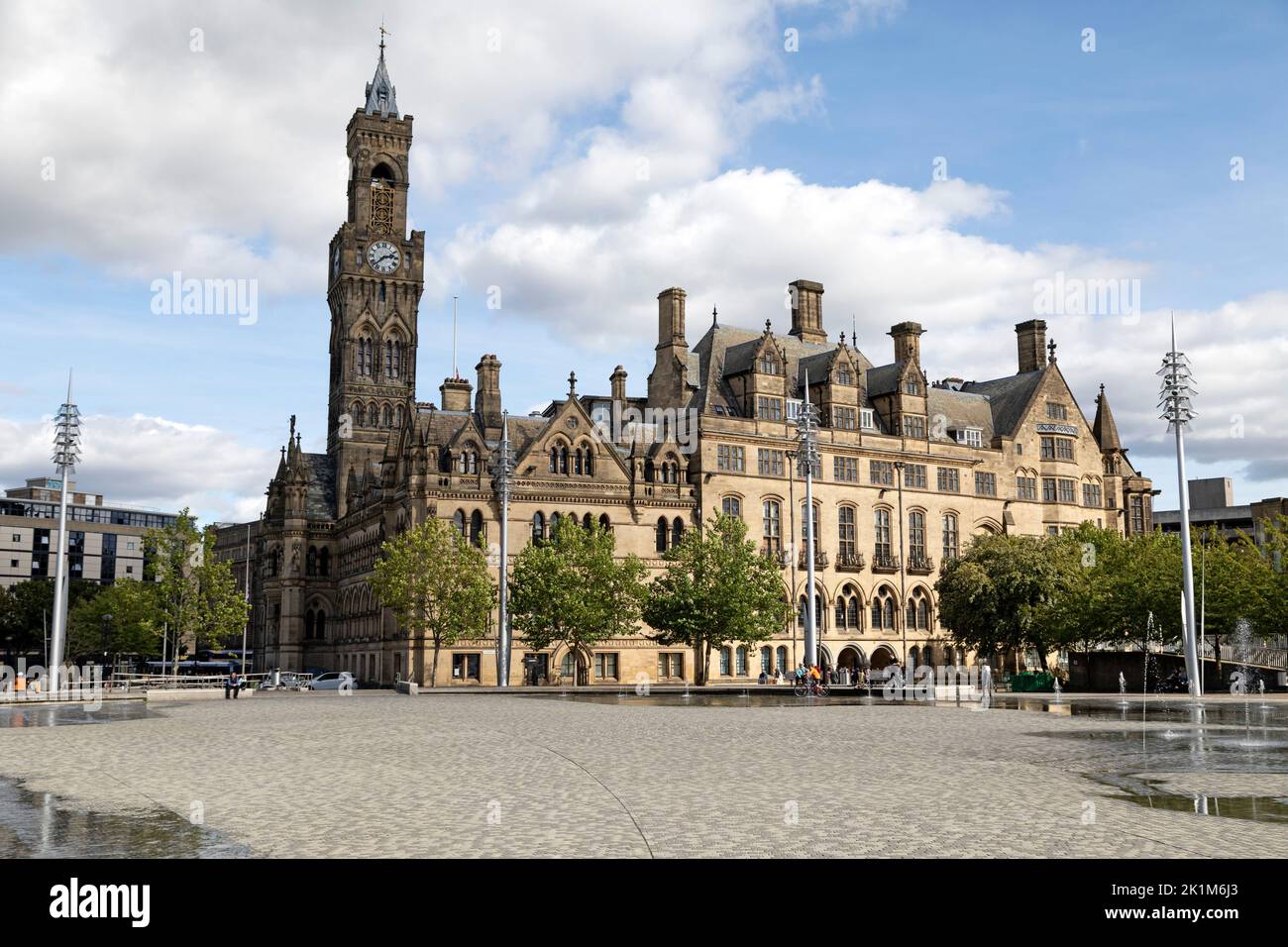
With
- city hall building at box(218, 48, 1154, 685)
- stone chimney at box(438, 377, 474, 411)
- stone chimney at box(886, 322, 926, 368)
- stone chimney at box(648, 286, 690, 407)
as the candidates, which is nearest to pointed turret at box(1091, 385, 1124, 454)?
city hall building at box(218, 48, 1154, 685)

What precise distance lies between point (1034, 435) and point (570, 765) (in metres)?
77.0

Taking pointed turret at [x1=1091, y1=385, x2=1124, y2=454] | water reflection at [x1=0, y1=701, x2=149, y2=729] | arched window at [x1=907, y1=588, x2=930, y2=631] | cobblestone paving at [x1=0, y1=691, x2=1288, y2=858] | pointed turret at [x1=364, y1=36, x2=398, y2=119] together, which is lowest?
water reflection at [x1=0, y1=701, x2=149, y2=729]

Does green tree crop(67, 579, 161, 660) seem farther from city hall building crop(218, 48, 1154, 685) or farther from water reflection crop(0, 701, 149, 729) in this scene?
water reflection crop(0, 701, 149, 729)

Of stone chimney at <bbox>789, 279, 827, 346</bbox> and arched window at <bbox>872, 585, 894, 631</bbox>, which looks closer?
arched window at <bbox>872, 585, 894, 631</bbox>

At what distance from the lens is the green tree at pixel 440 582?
64312 millimetres

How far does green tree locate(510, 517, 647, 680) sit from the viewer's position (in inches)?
2486

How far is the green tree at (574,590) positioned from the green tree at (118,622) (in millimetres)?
22113

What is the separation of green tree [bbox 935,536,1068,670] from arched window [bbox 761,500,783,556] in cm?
1288

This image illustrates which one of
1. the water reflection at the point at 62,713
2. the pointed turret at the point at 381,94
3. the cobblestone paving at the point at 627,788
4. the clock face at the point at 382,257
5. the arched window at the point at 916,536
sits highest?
the pointed turret at the point at 381,94

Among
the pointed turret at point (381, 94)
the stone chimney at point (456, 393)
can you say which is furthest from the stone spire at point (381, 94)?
the stone chimney at point (456, 393)

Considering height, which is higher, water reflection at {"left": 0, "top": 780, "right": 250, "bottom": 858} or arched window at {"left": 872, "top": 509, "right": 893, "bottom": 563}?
arched window at {"left": 872, "top": 509, "right": 893, "bottom": 563}

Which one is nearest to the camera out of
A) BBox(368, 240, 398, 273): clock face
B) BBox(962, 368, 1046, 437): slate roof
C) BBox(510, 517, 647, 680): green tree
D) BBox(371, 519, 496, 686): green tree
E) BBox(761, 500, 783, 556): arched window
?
BBox(510, 517, 647, 680): green tree

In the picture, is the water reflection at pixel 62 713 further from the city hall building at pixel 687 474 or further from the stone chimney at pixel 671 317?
the stone chimney at pixel 671 317
